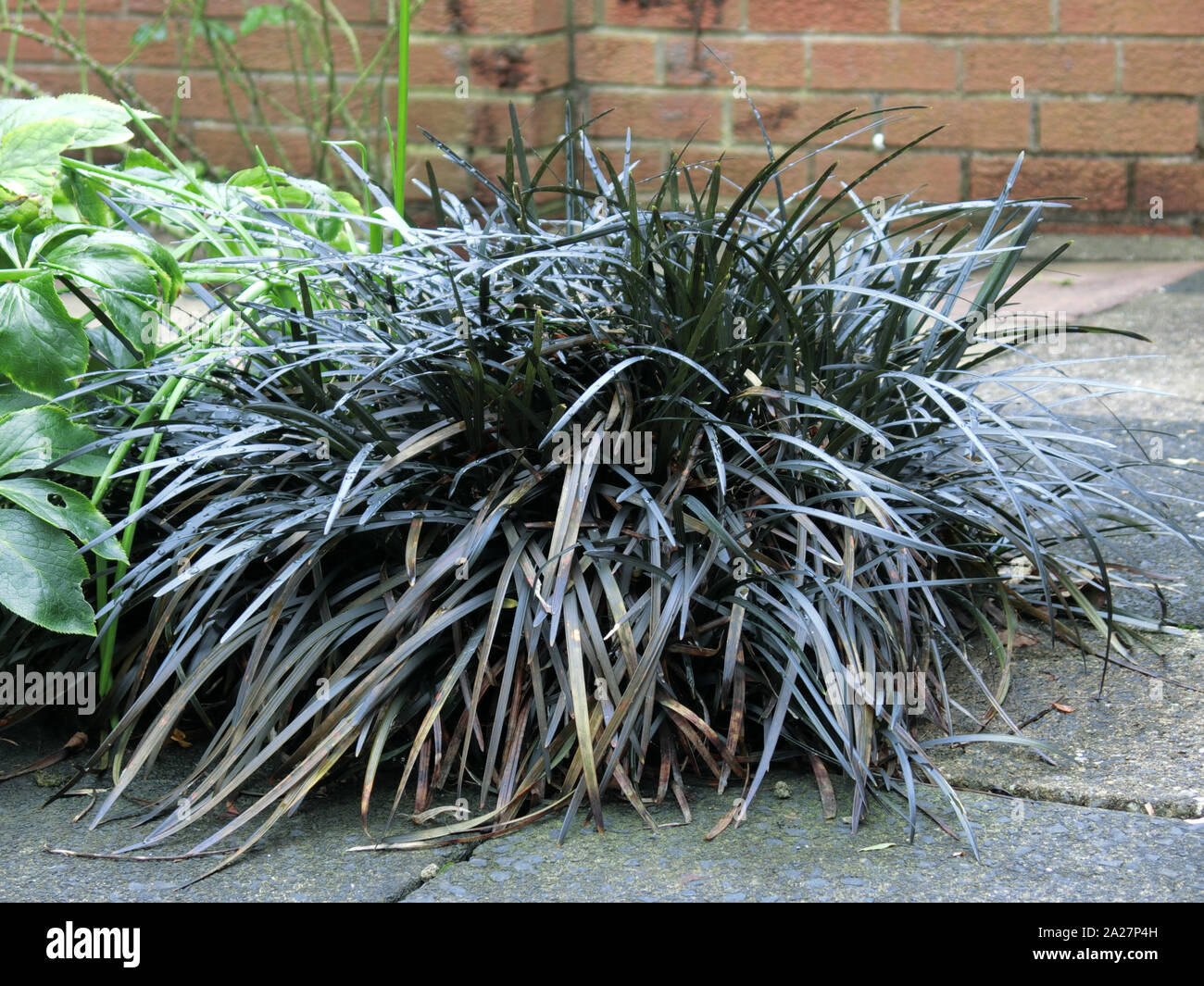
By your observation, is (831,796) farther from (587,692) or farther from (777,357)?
(777,357)

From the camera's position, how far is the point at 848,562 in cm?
212

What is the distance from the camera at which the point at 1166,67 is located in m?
6.04

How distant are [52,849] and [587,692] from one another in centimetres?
88

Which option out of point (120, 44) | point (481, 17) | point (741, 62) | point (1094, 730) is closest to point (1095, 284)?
point (741, 62)

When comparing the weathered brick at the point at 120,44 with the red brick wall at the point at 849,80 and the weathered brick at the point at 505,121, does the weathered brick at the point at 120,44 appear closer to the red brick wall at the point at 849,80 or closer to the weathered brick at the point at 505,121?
the red brick wall at the point at 849,80

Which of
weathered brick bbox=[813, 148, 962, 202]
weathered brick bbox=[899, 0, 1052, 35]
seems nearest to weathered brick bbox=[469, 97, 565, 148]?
weathered brick bbox=[813, 148, 962, 202]

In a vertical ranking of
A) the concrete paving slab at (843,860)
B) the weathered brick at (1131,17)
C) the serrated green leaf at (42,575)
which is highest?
the weathered brick at (1131,17)

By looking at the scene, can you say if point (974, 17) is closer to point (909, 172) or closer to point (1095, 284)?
point (909, 172)

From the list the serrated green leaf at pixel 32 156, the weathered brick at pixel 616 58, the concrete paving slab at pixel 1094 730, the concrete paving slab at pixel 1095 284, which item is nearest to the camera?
the concrete paving slab at pixel 1094 730

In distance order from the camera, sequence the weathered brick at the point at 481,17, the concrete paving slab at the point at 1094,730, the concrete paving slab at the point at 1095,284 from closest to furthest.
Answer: the concrete paving slab at the point at 1094,730, the concrete paving slab at the point at 1095,284, the weathered brick at the point at 481,17

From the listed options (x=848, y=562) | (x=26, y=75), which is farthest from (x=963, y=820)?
(x=26, y=75)

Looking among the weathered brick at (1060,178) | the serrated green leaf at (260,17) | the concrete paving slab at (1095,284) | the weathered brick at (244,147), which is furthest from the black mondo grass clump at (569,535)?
the weathered brick at (1060,178)

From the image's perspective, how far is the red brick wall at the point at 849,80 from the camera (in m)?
6.01

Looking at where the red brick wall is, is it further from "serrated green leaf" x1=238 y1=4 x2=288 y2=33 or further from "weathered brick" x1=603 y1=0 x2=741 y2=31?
"serrated green leaf" x1=238 y1=4 x2=288 y2=33
